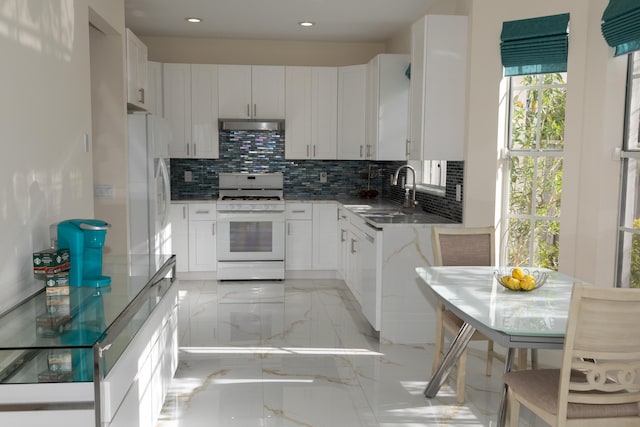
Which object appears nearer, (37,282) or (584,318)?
(584,318)

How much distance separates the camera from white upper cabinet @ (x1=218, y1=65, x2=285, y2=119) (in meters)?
6.73

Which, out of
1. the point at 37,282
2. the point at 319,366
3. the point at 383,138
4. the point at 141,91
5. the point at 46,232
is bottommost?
the point at 319,366

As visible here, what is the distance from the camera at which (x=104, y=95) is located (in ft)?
15.6

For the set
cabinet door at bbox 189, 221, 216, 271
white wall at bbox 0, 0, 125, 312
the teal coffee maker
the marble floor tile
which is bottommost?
the marble floor tile

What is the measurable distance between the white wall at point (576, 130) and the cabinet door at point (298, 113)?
9.39 feet

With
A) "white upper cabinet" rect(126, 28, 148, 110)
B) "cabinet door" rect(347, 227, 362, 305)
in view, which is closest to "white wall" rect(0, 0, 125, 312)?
"white upper cabinet" rect(126, 28, 148, 110)

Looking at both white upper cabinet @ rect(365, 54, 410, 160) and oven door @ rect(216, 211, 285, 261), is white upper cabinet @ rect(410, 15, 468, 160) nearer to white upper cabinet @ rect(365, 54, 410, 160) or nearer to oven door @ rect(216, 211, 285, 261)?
white upper cabinet @ rect(365, 54, 410, 160)

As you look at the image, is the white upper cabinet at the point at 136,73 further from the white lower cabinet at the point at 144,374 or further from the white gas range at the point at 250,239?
the white lower cabinet at the point at 144,374

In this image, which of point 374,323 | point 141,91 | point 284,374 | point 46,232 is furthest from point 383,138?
point 46,232

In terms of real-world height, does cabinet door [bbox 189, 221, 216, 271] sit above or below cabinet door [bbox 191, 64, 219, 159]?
below

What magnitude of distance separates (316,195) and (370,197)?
2.37 feet

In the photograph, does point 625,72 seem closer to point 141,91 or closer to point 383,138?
point 383,138

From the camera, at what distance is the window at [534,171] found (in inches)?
160

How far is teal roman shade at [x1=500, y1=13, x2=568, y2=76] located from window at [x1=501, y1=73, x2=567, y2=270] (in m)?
0.15
